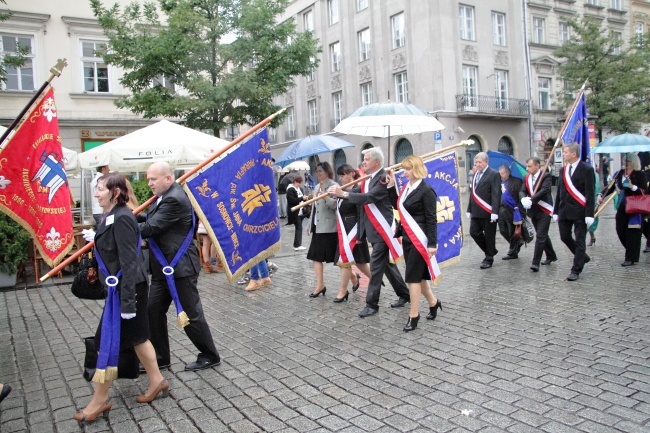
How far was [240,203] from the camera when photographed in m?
5.49

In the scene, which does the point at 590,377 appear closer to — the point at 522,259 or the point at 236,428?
the point at 236,428

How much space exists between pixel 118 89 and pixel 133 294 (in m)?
20.4

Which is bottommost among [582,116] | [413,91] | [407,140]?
[582,116]

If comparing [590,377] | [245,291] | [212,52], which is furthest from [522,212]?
[212,52]

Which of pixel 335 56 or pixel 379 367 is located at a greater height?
pixel 335 56

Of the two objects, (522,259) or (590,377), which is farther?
(522,259)

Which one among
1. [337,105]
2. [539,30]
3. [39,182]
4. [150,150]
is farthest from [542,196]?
[539,30]

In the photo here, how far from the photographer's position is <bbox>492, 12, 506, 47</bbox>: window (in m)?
33.0

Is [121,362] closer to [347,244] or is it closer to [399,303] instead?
[347,244]

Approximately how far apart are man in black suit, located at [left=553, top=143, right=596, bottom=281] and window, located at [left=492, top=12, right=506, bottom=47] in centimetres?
2713

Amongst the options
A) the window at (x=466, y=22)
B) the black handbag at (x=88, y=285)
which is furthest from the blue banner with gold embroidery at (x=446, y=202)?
the window at (x=466, y=22)

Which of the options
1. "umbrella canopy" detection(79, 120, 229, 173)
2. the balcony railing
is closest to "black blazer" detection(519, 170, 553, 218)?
"umbrella canopy" detection(79, 120, 229, 173)

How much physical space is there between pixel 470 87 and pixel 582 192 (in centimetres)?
2512

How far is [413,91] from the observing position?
1227 inches
